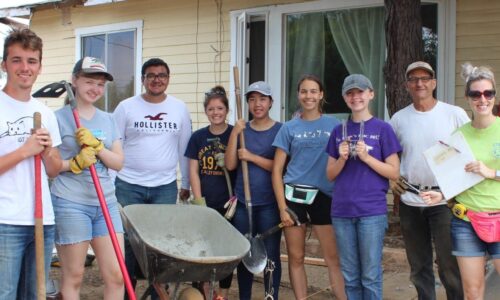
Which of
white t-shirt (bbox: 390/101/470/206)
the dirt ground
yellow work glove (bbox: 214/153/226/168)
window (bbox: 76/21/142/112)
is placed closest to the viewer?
white t-shirt (bbox: 390/101/470/206)

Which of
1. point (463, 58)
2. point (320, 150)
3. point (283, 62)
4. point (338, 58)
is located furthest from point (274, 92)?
point (320, 150)

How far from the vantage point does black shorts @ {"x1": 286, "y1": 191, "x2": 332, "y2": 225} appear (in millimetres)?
3936

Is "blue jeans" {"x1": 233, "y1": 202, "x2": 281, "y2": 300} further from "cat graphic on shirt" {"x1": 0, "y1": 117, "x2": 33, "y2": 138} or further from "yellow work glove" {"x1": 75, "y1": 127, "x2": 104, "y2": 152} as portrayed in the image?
"cat graphic on shirt" {"x1": 0, "y1": 117, "x2": 33, "y2": 138}

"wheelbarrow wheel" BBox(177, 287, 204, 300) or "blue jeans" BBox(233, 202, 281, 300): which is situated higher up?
"blue jeans" BBox(233, 202, 281, 300)

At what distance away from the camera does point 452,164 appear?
3.35 metres

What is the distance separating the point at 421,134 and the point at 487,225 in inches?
30.5

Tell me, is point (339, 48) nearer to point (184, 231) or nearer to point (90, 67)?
point (184, 231)

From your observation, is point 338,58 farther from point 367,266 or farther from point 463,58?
point 367,266

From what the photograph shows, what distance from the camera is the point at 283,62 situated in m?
7.82

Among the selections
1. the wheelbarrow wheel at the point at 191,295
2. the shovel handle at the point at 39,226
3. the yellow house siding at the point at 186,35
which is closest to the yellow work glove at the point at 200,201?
the wheelbarrow wheel at the point at 191,295

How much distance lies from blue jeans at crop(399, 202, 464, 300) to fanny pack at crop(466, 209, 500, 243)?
0.45 metres

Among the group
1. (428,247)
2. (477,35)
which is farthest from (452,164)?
(477,35)

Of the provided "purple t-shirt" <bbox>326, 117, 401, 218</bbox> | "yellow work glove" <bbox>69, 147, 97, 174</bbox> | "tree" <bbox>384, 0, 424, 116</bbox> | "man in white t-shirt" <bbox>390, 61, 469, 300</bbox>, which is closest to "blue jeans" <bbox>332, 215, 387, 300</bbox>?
"purple t-shirt" <bbox>326, 117, 401, 218</bbox>

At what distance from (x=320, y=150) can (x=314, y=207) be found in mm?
397
